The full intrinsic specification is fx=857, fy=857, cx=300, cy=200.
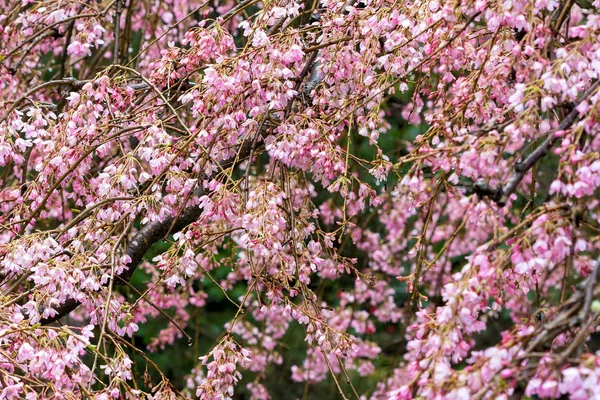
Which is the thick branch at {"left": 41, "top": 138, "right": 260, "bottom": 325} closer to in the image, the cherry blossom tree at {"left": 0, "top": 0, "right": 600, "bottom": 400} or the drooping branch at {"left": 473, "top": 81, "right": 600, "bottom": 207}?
the cherry blossom tree at {"left": 0, "top": 0, "right": 600, "bottom": 400}

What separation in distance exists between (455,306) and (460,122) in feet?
2.49

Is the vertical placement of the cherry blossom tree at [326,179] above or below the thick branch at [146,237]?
above

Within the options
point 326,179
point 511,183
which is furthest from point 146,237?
point 511,183

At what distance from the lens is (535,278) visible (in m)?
2.19

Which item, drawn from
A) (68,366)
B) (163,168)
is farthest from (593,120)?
(68,366)

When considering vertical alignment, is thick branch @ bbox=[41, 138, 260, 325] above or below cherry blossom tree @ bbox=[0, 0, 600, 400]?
below

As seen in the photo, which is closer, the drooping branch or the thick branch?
the drooping branch

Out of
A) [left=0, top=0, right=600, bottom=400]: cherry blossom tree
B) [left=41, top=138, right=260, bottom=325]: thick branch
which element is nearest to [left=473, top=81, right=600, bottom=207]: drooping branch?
[left=0, top=0, right=600, bottom=400]: cherry blossom tree

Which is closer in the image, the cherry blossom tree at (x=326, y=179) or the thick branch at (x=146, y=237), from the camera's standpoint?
the cherry blossom tree at (x=326, y=179)

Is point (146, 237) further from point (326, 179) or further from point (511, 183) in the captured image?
point (511, 183)

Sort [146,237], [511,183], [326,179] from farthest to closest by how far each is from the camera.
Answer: [146,237] → [326,179] → [511,183]

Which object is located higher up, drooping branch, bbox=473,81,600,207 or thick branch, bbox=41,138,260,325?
drooping branch, bbox=473,81,600,207

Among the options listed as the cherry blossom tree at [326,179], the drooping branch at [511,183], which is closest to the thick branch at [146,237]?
the cherry blossom tree at [326,179]

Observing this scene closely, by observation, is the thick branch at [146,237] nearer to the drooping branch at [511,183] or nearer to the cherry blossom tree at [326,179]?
the cherry blossom tree at [326,179]
